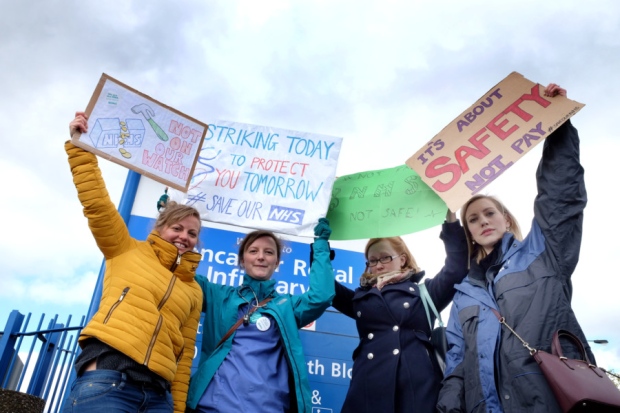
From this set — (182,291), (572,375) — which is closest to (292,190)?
(182,291)

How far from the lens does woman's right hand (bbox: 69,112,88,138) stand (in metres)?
3.11

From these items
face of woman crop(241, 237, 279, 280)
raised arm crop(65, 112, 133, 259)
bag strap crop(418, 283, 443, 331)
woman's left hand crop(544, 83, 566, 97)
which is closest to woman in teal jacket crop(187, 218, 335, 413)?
face of woman crop(241, 237, 279, 280)

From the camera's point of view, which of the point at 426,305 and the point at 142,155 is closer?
the point at 426,305

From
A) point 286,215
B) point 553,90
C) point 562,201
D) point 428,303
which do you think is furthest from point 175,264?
point 553,90

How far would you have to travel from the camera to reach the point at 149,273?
273 centimetres

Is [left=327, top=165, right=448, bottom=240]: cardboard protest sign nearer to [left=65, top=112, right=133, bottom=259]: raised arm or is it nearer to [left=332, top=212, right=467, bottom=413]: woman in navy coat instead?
[left=332, top=212, right=467, bottom=413]: woman in navy coat

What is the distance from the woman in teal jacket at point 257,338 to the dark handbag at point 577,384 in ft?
4.36

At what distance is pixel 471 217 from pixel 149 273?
2066mm

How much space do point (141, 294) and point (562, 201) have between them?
232 cm

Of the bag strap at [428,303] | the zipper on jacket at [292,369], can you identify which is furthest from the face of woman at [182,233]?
the bag strap at [428,303]

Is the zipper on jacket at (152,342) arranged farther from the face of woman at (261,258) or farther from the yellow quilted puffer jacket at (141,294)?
the face of woman at (261,258)

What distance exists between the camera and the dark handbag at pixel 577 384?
6.82 feet

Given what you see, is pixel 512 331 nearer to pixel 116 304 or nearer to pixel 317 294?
pixel 317 294

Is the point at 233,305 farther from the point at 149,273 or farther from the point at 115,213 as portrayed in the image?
the point at 115,213
